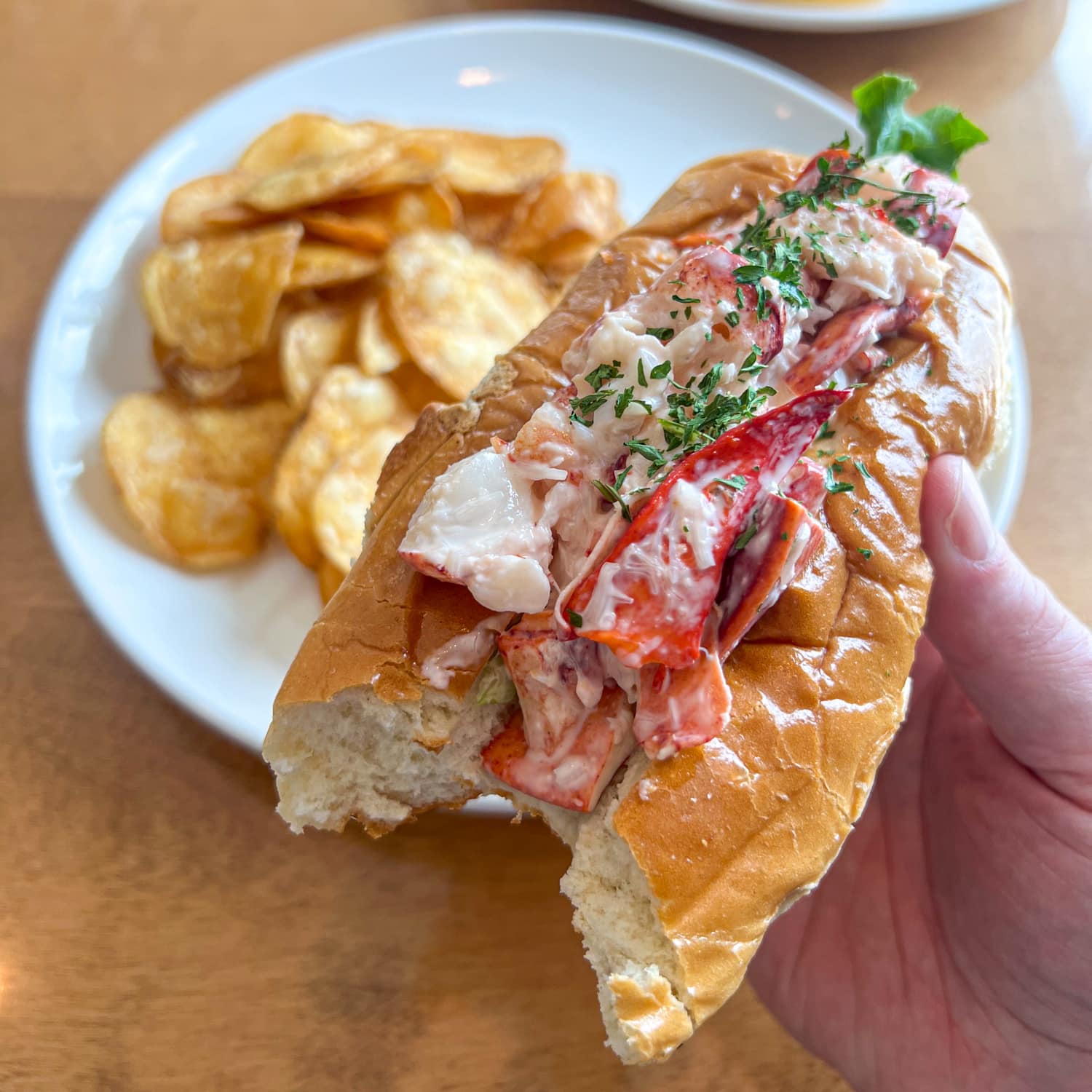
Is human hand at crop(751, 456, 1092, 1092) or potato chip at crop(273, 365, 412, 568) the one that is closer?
human hand at crop(751, 456, 1092, 1092)

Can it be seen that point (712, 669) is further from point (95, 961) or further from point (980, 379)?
point (95, 961)

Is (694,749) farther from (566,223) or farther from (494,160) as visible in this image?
(494,160)

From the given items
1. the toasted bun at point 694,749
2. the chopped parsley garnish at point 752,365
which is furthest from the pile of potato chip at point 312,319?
the chopped parsley garnish at point 752,365

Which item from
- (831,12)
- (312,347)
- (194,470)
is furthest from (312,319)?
(831,12)

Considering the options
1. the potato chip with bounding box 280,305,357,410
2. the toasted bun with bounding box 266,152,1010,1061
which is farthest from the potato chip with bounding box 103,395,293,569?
the toasted bun with bounding box 266,152,1010,1061

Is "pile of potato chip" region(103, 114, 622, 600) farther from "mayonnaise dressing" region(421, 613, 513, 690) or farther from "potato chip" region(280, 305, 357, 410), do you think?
"mayonnaise dressing" region(421, 613, 513, 690)

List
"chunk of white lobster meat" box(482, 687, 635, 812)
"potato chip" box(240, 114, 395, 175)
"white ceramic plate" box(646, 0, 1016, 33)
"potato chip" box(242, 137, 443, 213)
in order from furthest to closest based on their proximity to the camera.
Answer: "white ceramic plate" box(646, 0, 1016, 33)
"potato chip" box(240, 114, 395, 175)
"potato chip" box(242, 137, 443, 213)
"chunk of white lobster meat" box(482, 687, 635, 812)

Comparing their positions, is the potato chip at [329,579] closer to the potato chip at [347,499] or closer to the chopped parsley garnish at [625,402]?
the potato chip at [347,499]
